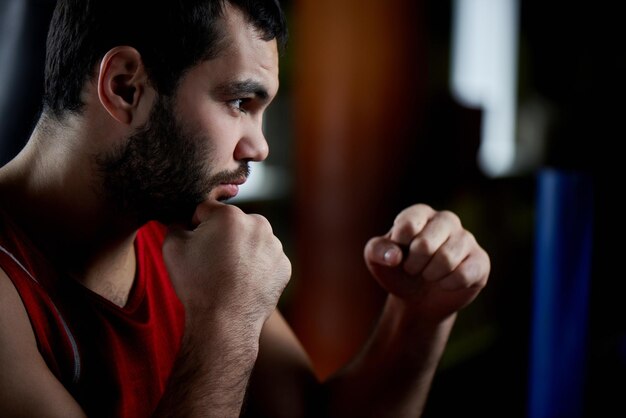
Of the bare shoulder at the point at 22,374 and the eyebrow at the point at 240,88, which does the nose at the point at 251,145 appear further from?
the bare shoulder at the point at 22,374

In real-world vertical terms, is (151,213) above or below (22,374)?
above

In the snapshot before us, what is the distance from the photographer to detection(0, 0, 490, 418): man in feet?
2.99

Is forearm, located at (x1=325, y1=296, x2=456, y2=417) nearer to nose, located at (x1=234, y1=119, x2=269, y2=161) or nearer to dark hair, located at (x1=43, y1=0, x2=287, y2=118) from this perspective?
nose, located at (x1=234, y1=119, x2=269, y2=161)

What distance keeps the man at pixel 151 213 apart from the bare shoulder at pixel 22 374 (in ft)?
0.07

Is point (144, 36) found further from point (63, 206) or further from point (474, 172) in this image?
point (474, 172)

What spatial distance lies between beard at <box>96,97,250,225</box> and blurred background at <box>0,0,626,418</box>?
2.43 ft

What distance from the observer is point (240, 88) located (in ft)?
3.41

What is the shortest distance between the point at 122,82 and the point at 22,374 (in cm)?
47

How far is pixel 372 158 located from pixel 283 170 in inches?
23.6

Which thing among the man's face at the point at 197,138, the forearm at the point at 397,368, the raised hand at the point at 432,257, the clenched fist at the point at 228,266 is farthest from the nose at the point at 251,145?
the forearm at the point at 397,368

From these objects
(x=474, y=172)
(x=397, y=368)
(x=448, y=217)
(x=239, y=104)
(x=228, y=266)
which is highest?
(x=474, y=172)

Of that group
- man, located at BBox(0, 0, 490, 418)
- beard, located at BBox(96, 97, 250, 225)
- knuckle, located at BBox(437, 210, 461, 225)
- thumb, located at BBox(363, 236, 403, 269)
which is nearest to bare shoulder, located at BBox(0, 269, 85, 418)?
man, located at BBox(0, 0, 490, 418)

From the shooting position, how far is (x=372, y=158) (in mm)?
2822

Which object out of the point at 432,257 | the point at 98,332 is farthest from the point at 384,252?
the point at 98,332
